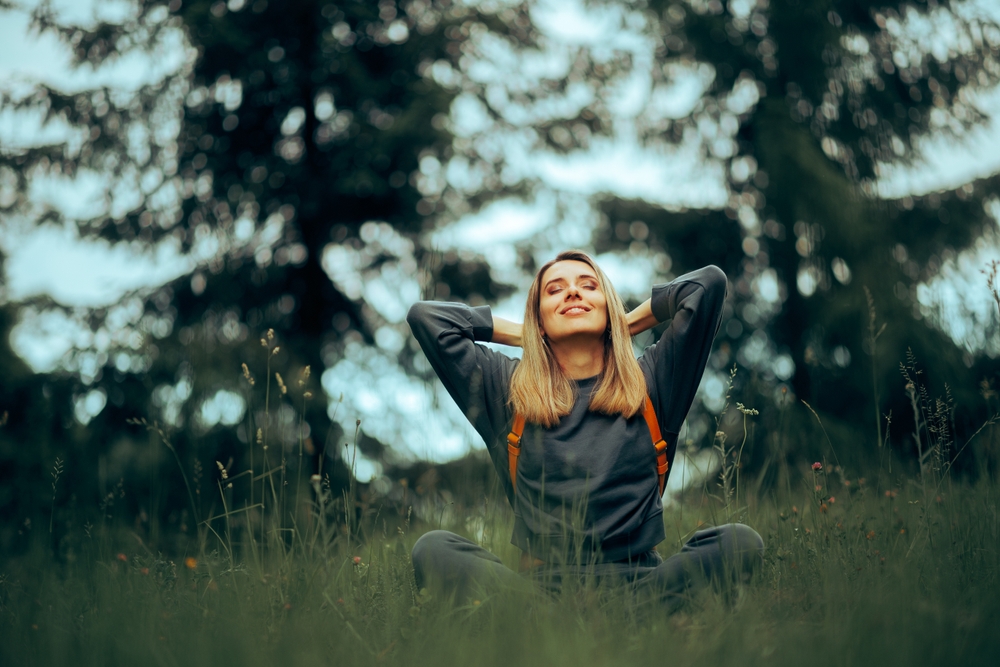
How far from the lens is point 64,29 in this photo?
6.75 metres

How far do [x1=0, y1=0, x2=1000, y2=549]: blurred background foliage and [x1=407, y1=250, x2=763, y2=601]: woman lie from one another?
3.53 metres

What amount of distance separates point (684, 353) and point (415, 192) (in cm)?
470

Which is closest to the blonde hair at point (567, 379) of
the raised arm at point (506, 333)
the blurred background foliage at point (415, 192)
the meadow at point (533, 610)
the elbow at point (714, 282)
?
the raised arm at point (506, 333)

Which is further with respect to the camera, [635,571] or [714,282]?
[714,282]

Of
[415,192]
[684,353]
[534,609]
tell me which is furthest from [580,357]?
[415,192]

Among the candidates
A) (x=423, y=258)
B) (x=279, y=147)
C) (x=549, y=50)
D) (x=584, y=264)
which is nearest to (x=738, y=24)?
(x=549, y=50)

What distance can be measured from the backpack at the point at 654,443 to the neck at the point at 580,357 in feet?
0.80

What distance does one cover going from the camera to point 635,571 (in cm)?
220

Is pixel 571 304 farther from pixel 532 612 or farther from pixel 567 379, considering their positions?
pixel 532 612

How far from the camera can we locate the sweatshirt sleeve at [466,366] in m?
2.67

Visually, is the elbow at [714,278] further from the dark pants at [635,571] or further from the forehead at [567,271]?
the dark pants at [635,571]

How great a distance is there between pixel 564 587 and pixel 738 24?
6783mm

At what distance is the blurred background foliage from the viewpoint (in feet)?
20.7

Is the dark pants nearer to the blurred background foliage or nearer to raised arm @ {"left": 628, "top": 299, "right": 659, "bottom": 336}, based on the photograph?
raised arm @ {"left": 628, "top": 299, "right": 659, "bottom": 336}
